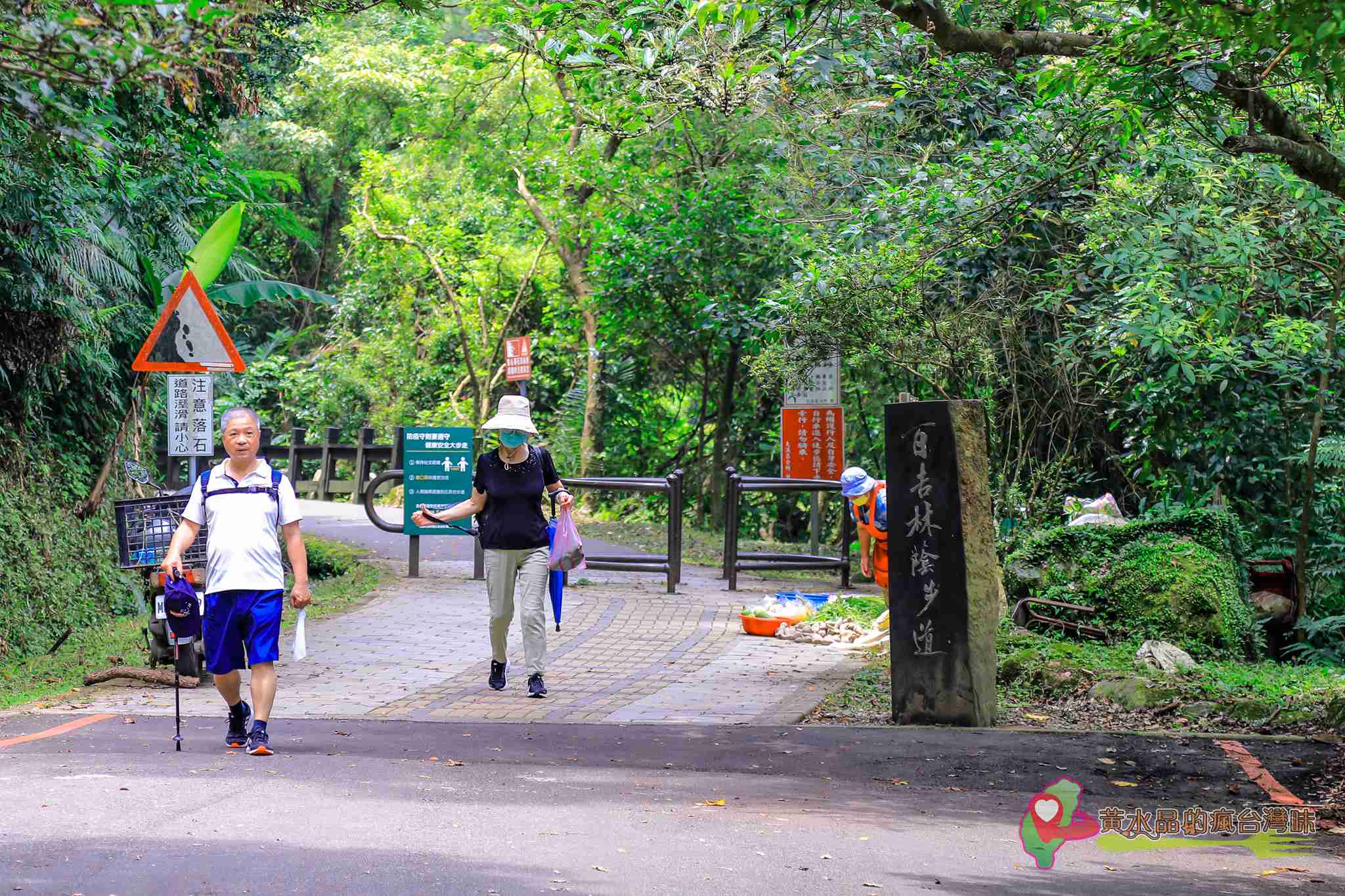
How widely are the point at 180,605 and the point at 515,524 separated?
2397mm

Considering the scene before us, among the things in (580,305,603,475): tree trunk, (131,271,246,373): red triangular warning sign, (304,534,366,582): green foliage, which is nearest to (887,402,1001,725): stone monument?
(131,271,246,373): red triangular warning sign

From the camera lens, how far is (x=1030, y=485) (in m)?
14.7

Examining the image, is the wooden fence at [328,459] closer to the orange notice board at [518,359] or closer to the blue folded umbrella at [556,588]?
the orange notice board at [518,359]

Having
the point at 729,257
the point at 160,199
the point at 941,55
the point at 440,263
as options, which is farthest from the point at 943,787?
the point at 440,263

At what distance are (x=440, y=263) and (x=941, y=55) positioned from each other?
1789 cm

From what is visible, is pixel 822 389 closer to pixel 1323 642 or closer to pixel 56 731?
pixel 1323 642

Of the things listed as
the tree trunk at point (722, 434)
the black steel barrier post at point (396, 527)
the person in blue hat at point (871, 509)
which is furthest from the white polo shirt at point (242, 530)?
the tree trunk at point (722, 434)

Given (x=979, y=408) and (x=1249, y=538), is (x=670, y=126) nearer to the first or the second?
(x=1249, y=538)

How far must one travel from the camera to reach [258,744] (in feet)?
A: 24.7

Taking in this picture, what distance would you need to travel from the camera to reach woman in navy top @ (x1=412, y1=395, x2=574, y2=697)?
9.73m

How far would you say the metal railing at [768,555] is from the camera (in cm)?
1538

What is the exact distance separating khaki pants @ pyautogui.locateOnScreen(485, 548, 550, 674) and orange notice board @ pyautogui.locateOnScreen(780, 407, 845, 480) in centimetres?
731

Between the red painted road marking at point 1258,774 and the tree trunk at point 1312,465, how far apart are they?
5.50 meters

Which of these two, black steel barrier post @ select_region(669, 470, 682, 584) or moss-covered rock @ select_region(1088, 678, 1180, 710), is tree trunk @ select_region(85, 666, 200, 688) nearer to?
black steel barrier post @ select_region(669, 470, 682, 584)
